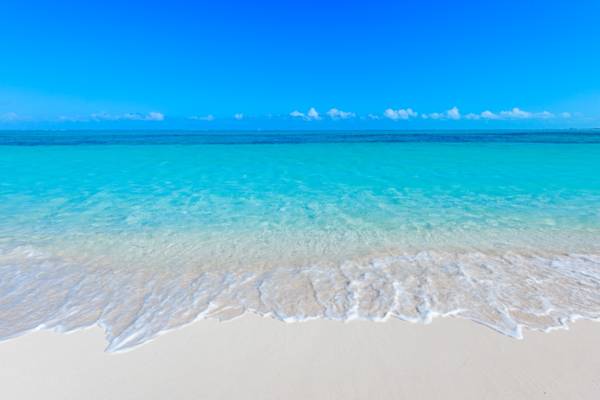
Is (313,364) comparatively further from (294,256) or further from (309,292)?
(294,256)

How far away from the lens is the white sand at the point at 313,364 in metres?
2.71

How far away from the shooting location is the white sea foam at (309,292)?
3.70 meters

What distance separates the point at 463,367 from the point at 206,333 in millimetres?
2510

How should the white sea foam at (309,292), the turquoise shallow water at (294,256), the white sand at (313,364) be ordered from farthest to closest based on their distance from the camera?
the turquoise shallow water at (294,256)
the white sea foam at (309,292)
the white sand at (313,364)

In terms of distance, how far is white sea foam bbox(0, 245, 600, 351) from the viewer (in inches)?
146

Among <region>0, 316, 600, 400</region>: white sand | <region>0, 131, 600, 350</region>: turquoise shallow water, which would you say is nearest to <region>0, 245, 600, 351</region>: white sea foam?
<region>0, 131, 600, 350</region>: turquoise shallow water

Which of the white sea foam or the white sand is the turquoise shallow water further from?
the white sand

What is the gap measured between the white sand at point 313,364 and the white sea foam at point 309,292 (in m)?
0.20

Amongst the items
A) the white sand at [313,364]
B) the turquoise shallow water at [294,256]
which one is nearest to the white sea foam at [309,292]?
the turquoise shallow water at [294,256]

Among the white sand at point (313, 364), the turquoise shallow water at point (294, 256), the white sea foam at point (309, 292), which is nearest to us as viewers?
the white sand at point (313, 364)

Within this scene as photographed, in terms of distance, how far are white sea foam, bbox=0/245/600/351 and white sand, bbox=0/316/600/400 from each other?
0.20 m

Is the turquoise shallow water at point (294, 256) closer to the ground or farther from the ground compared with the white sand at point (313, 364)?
closer to the ground

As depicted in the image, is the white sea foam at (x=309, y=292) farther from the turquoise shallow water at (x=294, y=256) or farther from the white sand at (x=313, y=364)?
the white sand at (x=313, y=364)

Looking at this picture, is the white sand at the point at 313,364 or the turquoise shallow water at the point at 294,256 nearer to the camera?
the white sand at the point at 313,364
